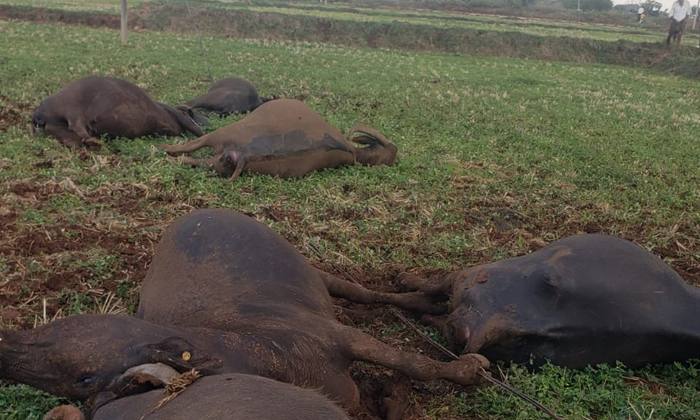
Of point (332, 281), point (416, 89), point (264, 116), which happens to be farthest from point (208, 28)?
point (332, 281)

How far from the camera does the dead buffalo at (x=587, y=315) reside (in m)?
3.67

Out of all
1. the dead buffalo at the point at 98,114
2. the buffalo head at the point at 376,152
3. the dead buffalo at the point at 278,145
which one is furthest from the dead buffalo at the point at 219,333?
the dead buffalo at the point at 98,114

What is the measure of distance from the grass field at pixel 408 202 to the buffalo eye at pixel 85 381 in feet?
2.66

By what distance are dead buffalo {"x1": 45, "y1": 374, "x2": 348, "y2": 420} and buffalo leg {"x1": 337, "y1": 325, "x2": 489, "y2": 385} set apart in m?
0.74

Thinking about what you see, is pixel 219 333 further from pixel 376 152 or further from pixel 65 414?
pixel 376 152

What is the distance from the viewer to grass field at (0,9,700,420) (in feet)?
12.2

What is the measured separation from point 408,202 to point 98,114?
410 centimetres

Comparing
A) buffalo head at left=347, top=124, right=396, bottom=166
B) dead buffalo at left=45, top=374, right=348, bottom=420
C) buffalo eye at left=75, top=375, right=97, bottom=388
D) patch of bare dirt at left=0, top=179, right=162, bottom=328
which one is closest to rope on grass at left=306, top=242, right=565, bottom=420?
dead buffalo at left=45, top=374, right=348, bottom=420

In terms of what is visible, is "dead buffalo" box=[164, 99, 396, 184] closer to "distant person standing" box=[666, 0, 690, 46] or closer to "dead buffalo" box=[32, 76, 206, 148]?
"dead buffalo" box=[32, 76, 206, 148]

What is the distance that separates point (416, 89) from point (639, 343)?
11174 millimetres

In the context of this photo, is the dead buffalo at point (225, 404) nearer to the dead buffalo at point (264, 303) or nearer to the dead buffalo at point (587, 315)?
the dead buffalo at point (264, 303)

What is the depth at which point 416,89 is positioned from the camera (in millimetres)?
14312

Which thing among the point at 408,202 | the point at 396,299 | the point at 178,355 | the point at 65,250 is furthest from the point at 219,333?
the point at 408,202

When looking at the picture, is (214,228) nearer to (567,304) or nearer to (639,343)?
(567,304)
